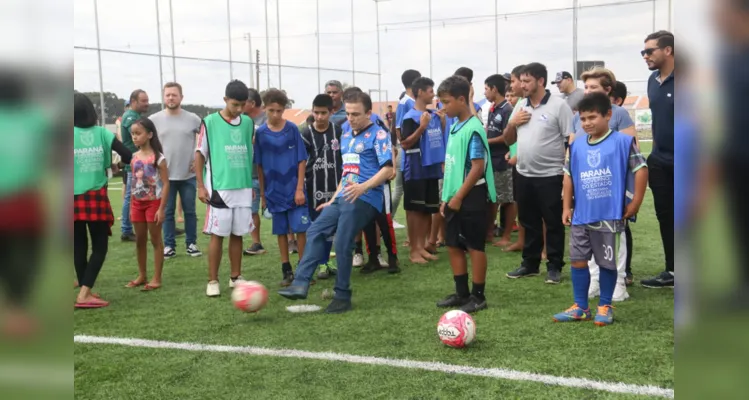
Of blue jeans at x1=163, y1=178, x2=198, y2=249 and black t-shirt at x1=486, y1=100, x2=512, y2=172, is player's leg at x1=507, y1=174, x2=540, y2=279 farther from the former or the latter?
blue jeans at x1=163, y1=178, x2=198, y2=249

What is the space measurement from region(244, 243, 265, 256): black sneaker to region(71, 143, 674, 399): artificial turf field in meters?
1.69

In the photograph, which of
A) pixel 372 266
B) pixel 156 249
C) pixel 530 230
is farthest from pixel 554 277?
pixel 156 249

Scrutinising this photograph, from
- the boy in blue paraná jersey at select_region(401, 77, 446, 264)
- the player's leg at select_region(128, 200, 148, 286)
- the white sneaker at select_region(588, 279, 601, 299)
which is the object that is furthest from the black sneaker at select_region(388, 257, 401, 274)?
the player's leg at select_region(128, 200, 148, 286)

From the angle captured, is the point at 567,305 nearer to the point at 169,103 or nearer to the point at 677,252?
the point at 677,252

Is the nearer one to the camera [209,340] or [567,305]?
[209,340]

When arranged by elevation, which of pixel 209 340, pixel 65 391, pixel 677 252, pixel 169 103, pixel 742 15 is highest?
pixel 169 103

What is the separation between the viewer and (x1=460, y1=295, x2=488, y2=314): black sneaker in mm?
5125

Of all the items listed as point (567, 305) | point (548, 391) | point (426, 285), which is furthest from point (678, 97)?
point (426, 285)

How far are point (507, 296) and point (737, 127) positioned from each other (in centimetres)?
516

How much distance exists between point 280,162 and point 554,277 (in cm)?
303

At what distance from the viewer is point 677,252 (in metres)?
0.72

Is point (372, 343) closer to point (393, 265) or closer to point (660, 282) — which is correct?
point (393, 265)

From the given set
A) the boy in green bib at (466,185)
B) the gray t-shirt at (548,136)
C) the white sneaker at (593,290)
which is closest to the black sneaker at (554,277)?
the white sneaker at (593,290)

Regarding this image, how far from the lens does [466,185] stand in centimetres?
500
